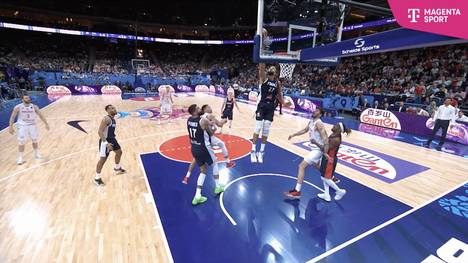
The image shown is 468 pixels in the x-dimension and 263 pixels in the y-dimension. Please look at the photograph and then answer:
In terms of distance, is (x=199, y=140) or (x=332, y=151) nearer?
(x=199, y=140)

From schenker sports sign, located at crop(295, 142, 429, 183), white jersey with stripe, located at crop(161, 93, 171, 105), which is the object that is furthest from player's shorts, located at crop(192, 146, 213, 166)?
white jersey with stripe, located at crop(161, 93, 171, 105)

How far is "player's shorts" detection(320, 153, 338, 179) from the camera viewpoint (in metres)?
4.97

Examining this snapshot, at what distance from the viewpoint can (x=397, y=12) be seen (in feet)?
7.34

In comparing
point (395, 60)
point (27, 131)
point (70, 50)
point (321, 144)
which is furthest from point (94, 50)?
point (321, 144)

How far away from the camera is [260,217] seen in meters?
4.67

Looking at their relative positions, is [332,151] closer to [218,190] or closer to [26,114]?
[218,190]

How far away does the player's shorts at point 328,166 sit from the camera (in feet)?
16.3

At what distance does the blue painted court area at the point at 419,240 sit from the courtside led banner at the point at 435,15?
316cm

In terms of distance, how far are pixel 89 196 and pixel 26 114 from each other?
354 cm

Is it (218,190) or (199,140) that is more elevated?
(199,140)

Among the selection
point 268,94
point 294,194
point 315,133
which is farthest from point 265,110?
point 294,194

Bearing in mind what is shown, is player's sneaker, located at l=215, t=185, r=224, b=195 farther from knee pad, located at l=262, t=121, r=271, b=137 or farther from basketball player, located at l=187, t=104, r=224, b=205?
knee pad, located at l=262, t=121, r=271, b=137

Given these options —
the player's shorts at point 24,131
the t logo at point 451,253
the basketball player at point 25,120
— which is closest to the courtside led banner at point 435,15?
the t logo at point 451,253

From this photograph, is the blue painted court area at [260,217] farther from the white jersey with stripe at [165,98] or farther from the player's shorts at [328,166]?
the white jersey with stripe at [165,98]
